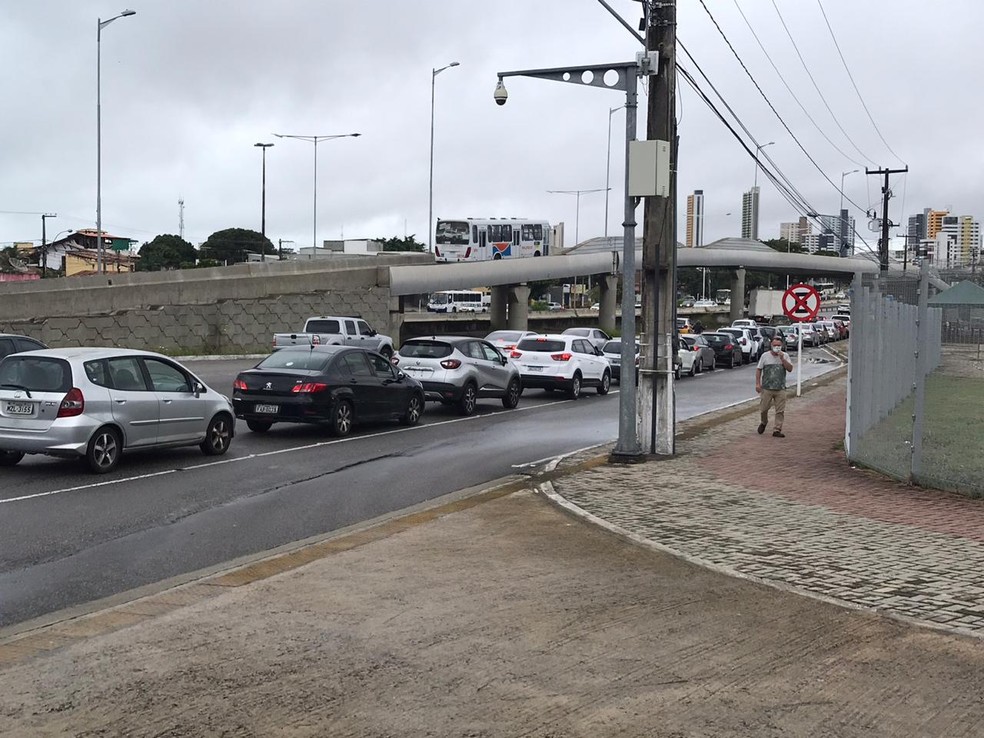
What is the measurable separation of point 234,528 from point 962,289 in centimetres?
1299

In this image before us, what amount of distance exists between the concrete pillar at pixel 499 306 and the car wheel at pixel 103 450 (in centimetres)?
5307

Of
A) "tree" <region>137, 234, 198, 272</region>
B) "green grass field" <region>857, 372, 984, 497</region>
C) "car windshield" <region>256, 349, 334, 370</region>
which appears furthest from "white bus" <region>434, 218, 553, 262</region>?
"tree" <region>137, 234, 198, 272</region>

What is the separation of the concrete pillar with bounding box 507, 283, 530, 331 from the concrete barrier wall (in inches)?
513

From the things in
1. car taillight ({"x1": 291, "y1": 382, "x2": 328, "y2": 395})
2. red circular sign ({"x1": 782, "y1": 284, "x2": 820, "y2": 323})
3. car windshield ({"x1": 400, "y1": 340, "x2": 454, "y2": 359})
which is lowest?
car taillight ({"x1": 291, "y1": 382, "x2": 328, "y2": 395})

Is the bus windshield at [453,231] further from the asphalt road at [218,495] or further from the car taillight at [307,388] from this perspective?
the car taillight at [307,388]

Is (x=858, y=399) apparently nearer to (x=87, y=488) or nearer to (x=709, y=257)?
(x=87, y=488)

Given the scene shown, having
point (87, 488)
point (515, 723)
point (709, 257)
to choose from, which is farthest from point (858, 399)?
point (709, 257)

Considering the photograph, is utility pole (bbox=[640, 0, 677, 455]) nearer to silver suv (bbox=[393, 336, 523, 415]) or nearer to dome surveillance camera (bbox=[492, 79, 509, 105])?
dome surveillance camera (bbox=[492, 79, 509, 105])

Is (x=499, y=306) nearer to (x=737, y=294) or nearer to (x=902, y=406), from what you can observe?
(x=737, y=294)

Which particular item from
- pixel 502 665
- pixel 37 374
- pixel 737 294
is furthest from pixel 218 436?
pixel 737 294

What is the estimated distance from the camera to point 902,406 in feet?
69.7

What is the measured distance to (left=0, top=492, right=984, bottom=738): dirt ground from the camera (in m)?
5.06

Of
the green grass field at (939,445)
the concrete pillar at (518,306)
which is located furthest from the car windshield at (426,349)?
the concrete pillar at (518,306)

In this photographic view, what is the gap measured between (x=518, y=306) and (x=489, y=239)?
4333 millimetres
